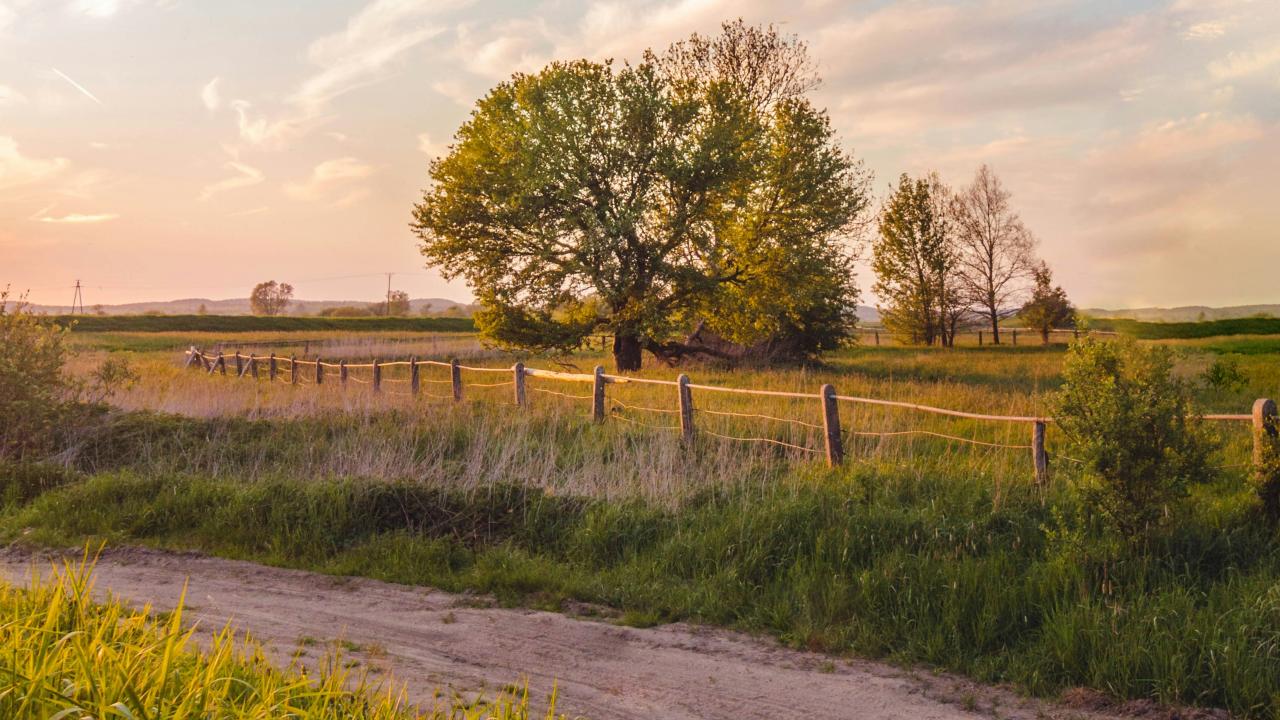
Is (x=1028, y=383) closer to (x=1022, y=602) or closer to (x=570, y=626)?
(x=1022, y=602)

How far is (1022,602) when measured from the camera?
6.94 meters

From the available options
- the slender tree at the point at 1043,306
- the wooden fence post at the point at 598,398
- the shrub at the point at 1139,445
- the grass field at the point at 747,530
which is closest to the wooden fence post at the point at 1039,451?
the grass field at the point at 747,530

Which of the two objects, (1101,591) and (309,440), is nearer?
(1101,591)

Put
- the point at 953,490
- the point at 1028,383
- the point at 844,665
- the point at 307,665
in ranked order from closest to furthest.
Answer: the point at 307,665
the point at 844,665
the point at 953,490
the point at 1028,383

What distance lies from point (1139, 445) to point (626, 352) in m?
23.3

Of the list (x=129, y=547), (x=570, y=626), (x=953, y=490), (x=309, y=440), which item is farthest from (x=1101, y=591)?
(x=309, y=440)

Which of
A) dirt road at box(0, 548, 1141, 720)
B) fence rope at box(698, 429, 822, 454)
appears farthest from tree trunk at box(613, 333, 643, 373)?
dirt road at box(0, 548, 1141, 720)

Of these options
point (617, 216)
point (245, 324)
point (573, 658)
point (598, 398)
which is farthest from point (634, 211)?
point (245, 324)

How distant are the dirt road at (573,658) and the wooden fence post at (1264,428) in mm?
4173

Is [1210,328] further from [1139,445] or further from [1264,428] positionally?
[1139,445]

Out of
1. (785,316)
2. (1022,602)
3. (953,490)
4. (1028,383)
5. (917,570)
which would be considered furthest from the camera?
(785,316)

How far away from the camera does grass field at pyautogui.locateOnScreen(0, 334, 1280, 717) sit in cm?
644

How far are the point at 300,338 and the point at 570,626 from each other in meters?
55.5

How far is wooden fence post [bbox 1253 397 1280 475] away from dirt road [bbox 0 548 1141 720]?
13.7 feet
